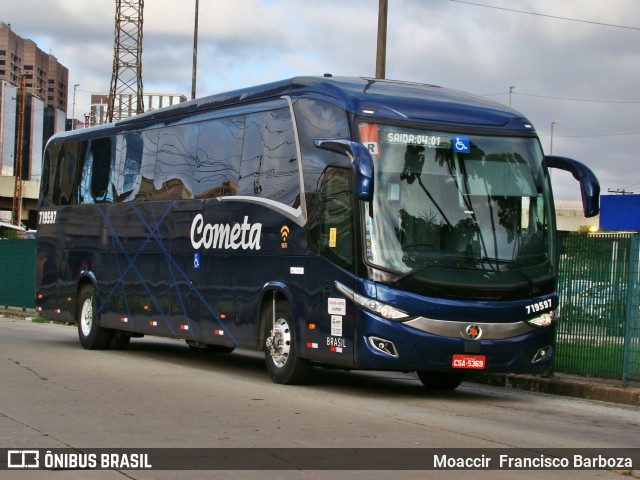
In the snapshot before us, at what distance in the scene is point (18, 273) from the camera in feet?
121

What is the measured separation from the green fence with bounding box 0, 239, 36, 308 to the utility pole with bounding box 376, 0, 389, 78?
1683cm

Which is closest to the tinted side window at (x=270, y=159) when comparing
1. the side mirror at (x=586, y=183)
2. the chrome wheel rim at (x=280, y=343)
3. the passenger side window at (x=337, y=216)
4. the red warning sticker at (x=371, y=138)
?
the passenger side window at (x=337, y=216)

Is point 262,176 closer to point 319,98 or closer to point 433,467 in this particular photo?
point 319,98

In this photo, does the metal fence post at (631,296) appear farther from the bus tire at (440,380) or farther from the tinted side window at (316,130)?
the tinted side window at (316,130)

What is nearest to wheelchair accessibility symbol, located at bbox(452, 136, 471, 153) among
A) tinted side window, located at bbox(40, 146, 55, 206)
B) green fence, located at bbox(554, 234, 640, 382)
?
green fence, located at bbox(554, 234, 640, 382)

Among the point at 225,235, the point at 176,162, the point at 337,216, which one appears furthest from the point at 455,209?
the point at 176,162

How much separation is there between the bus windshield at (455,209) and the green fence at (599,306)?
1512 mm

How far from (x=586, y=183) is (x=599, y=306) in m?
1.92

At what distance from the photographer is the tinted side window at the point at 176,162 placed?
16.9 metres

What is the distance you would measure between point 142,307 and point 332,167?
6.18 meters

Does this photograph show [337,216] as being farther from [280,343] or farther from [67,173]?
[67,173]

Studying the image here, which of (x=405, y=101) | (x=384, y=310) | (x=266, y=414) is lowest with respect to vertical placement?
(x=266, y=414)

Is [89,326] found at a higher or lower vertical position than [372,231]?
lower
